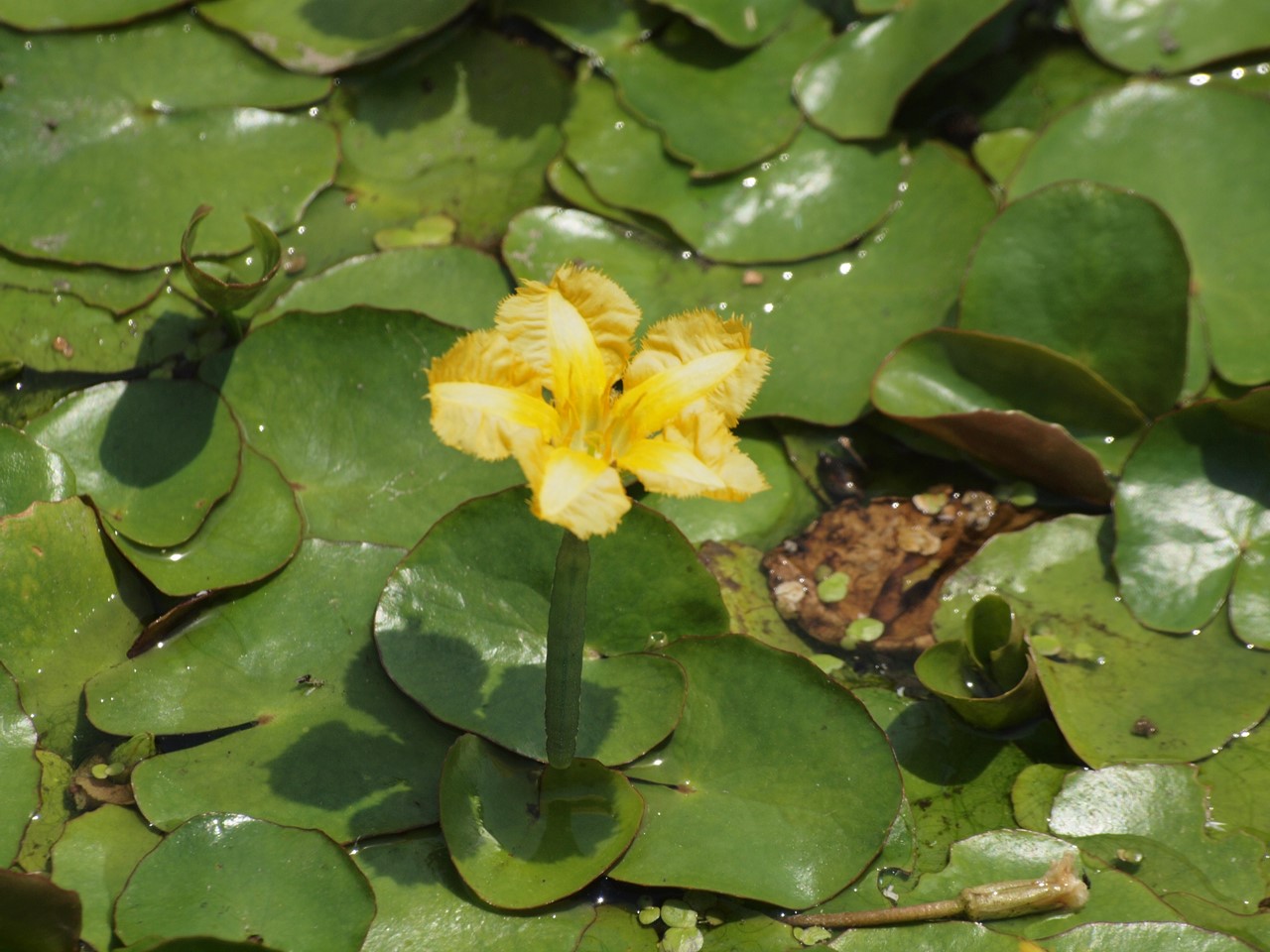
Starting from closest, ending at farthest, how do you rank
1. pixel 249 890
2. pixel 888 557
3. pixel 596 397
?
pixel 596 397
pixel 249 890
pixel 888 557

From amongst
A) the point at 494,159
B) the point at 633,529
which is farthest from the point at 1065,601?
the point at 494,159

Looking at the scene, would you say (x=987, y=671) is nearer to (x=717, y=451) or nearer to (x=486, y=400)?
(x=717, y=451)

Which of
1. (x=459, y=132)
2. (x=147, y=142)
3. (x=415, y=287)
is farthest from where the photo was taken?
(x=459, y=132)

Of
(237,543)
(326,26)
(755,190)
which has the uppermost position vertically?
(326,26)

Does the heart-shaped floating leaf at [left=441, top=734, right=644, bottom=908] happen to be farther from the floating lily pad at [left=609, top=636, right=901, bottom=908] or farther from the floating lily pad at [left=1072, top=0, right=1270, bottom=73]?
the floating lily pad at [left=1072, top=0, right=1270, bottom=73]

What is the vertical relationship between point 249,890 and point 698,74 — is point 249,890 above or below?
below

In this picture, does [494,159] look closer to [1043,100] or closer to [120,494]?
[120,494]

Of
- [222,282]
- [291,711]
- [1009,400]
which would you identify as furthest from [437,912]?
[1009,400]

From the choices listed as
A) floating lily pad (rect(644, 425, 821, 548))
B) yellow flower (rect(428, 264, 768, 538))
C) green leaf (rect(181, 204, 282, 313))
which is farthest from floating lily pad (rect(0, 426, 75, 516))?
floating lily pad (rect(644, 425, 821, 548))
